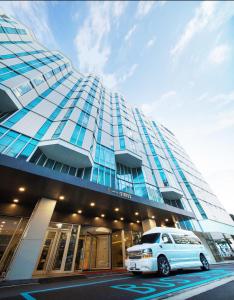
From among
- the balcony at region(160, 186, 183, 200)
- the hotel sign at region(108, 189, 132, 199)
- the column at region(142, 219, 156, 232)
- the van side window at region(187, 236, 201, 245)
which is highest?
the balcony at region(160, 186, 183, 200)

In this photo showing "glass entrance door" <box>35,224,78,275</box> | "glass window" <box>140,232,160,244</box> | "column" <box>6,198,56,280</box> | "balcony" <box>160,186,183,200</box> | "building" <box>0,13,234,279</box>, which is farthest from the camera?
"balcony" <box>160,186,183,200</box>

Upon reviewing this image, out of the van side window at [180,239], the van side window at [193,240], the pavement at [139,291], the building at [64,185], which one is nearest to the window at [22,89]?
the building at [64,185]

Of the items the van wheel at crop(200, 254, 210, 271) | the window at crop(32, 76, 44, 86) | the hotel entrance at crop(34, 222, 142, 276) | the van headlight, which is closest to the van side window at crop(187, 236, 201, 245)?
the van wheel at crop(200, 254, 210, 271)

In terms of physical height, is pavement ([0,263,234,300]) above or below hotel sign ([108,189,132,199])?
below

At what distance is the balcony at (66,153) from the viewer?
12712 mm

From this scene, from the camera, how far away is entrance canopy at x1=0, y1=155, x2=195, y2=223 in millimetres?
8484

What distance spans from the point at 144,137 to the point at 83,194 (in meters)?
21.6

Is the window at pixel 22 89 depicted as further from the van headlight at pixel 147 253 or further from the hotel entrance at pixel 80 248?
the van headlight at pixel 147 253

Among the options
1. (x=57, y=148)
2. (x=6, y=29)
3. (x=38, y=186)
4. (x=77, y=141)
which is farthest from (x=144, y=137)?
Result: (x=6, y=29)

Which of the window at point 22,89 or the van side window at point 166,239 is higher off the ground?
the window at point 22,89

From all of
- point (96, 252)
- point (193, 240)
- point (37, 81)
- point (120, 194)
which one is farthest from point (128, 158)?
point (37, 81)

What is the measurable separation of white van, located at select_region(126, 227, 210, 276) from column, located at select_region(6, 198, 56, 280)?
17.1ft

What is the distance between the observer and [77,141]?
561 inches

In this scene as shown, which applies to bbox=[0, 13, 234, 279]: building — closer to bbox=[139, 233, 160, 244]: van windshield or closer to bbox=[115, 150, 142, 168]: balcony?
bbox=[115, 150, 142, 168]: balcony
